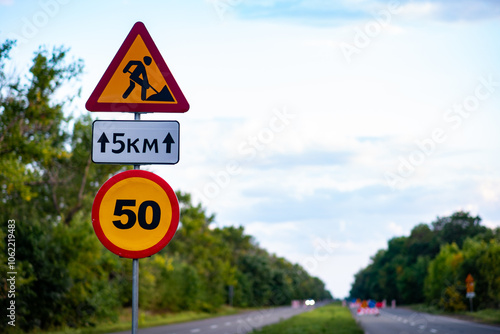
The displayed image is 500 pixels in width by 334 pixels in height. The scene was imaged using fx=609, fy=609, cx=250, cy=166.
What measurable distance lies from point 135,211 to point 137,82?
1.09 meters

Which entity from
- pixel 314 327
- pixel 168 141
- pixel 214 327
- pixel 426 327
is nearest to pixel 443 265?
pixel 426 327

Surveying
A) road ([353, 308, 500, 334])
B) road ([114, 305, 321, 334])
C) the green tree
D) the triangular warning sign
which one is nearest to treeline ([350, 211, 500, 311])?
road ([353, 308, 500, 334])

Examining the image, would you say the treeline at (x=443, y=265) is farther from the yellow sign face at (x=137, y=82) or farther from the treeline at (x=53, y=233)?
the yellow sign face at (x=137, y=82)

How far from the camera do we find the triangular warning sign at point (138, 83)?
498 centimetres

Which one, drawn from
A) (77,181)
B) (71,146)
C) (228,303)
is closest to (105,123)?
(71,146)

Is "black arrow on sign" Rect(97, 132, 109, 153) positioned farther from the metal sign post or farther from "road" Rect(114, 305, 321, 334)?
"road" Rect(114, 305, 321, 334)

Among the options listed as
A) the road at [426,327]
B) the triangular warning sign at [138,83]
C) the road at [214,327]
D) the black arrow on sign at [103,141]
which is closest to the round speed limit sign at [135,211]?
the black arrow on sign at [103,141]

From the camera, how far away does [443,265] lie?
2670 inches

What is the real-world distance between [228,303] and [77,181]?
45844 millimetres

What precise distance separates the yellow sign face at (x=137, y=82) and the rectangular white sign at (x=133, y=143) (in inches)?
10.4

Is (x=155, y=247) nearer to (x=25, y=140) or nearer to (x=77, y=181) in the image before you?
(x=25, y=140)

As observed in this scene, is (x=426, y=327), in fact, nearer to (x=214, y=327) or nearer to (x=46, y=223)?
(x=214, y=327)

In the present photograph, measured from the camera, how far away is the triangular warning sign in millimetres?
4980

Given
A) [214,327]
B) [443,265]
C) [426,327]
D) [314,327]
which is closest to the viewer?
[314,327]
